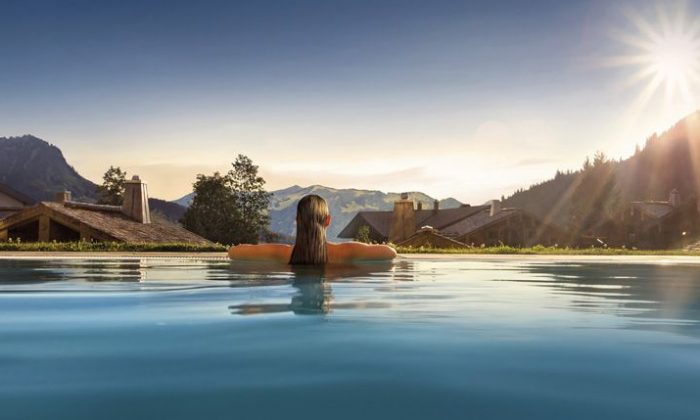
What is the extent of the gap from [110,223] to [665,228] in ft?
154

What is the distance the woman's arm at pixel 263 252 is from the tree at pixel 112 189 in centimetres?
4319

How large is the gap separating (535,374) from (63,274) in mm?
10245

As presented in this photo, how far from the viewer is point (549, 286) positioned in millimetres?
10859

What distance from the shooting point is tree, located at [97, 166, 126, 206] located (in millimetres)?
57375

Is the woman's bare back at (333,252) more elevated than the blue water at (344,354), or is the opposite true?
the woman's bare back at (333,252)

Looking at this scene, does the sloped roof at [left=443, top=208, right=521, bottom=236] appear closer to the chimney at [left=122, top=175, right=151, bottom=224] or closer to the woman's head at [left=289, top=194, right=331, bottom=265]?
the chimney at [left=122, top=175, right=151, bottom=224]

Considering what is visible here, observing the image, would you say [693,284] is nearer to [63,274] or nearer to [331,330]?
[331,330]

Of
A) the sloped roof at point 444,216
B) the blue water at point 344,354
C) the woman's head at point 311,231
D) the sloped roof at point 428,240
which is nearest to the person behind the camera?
the blue water at point 344,354

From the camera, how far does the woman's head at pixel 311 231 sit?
45.6 ft

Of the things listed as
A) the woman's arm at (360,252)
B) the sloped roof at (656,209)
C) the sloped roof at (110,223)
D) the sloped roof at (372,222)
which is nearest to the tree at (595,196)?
the sloped roof at (656,209)

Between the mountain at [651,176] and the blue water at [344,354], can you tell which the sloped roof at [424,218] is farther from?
the blue water at [344,354]

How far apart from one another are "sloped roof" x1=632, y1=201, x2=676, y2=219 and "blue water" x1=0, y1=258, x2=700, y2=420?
55251 millimetres

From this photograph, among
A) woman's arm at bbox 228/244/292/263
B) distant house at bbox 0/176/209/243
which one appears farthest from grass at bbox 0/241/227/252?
woman's arm at bbox 228/244/292/263

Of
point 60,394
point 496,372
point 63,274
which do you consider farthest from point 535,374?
point 63,274
